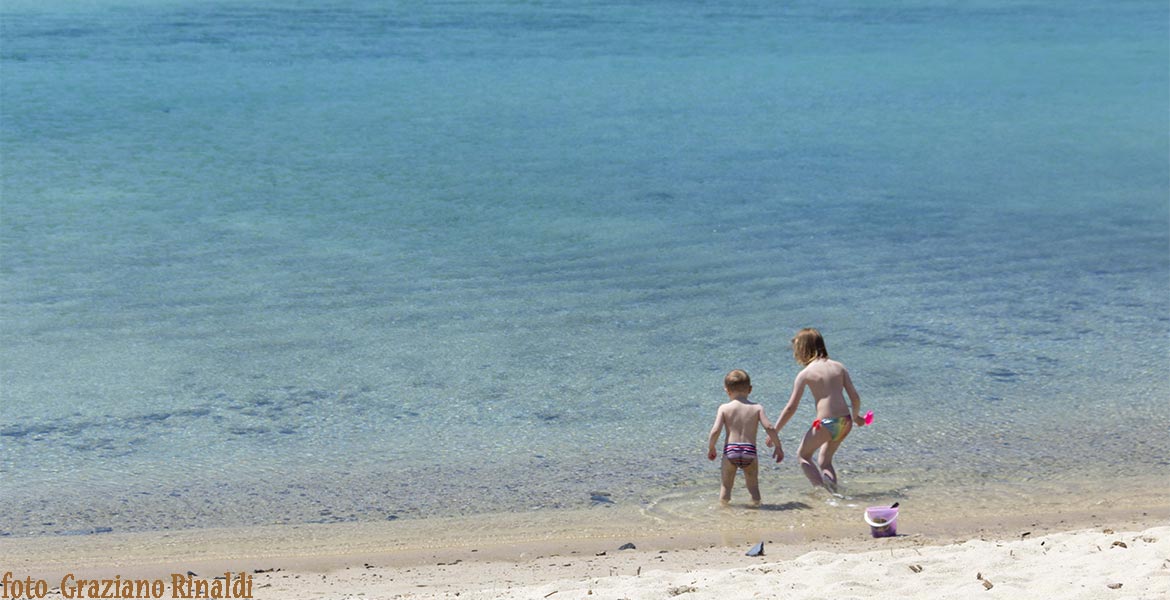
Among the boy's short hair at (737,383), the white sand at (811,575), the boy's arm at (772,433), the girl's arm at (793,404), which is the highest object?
the boy's short hair at (737,383)

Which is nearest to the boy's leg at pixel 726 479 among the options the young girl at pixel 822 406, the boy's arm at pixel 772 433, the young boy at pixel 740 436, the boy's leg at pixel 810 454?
the young boy at pixel 740 436

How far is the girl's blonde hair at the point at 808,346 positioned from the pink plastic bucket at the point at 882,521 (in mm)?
1087

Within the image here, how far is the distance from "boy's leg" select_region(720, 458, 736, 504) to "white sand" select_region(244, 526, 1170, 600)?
76cm

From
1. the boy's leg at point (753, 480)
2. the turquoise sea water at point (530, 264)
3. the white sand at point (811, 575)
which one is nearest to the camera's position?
the white sand at point (811, 575)

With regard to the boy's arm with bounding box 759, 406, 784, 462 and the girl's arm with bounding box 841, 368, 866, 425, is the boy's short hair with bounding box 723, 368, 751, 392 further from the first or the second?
the girl's arm with bounding box 841, 368, 866, 425

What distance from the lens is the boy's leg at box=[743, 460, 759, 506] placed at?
776 centimetres

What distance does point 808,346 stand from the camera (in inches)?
313

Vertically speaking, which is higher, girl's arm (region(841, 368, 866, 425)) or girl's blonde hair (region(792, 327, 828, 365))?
girl's blonde hair (region(792, 327, 828, 365))

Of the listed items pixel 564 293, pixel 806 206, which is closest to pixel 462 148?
pixel 806 206

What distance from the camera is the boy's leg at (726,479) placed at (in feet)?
25.5

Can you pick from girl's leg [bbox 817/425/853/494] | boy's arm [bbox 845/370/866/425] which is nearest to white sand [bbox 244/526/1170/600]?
girl's leg [bbox 817/425/853/494]

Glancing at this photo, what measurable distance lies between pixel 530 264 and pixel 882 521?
705 centimetres

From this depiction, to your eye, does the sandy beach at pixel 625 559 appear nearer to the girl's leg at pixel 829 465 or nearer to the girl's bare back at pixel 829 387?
the girl's leg at pixel 829 465

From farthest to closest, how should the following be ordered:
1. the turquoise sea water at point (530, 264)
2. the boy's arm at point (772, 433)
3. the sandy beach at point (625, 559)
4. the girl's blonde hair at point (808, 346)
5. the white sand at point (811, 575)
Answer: the turquoise sea water at point (530, 264), the girl's blonde hair at point (808, 346), the boy's arm at point (772, 433), the sandy beach at point (625, 559), the white sand at point (811, 575)
